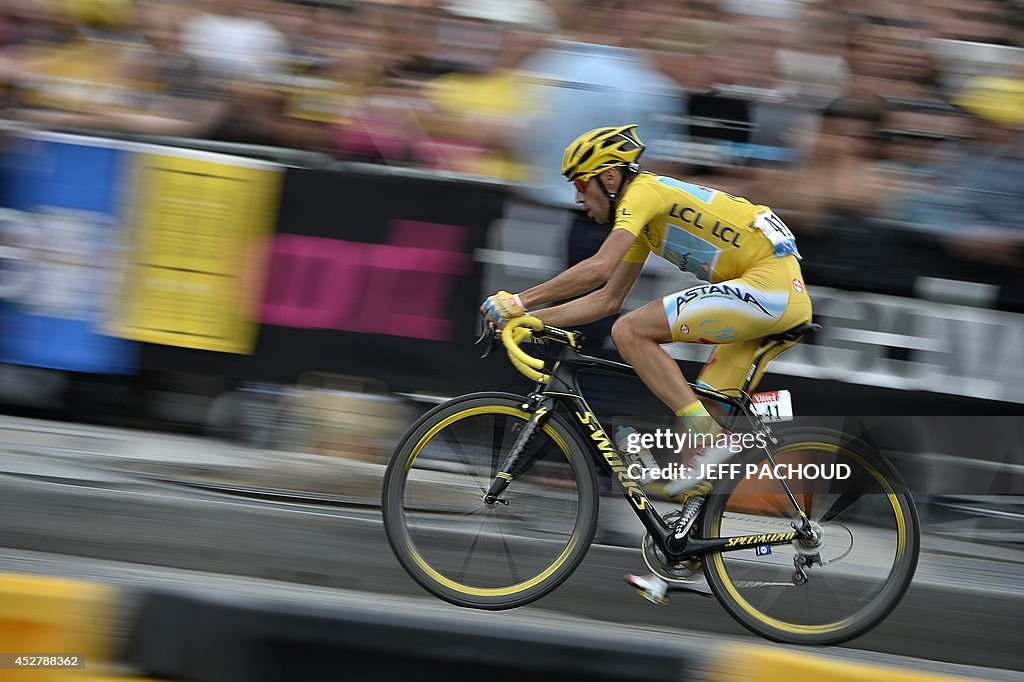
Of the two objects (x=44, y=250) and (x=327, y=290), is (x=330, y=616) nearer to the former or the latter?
(x=327, y=290)

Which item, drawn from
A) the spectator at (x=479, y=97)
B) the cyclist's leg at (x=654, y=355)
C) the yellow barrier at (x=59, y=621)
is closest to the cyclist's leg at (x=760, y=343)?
the cyclist's leg at (x=654, y=355)

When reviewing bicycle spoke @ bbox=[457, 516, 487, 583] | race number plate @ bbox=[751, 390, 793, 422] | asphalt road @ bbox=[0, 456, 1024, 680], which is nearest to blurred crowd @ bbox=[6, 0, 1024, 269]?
race number plate @ bbox=[751, 390, 793, 422]

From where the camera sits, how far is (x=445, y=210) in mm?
6453

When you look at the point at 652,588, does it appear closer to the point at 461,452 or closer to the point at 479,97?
the point at 461,452

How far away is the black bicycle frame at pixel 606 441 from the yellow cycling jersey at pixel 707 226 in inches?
20.6

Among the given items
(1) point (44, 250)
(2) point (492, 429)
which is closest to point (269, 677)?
(2) point (492, 429)

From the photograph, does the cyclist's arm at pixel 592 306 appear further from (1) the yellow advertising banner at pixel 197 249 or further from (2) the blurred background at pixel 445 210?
(1) the yellow advertising banner at pixel 197 249

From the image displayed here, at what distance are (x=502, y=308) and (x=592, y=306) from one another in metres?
0.37

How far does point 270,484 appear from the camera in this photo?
19.8 feet

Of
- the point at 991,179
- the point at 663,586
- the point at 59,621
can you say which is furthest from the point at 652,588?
the point at 991,179

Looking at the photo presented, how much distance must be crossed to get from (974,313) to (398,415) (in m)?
2.98

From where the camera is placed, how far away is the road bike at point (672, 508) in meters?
4.85

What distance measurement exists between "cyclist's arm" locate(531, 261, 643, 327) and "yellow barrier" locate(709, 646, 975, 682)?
63.4 inches

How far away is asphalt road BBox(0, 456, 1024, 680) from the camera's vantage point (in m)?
5.22
